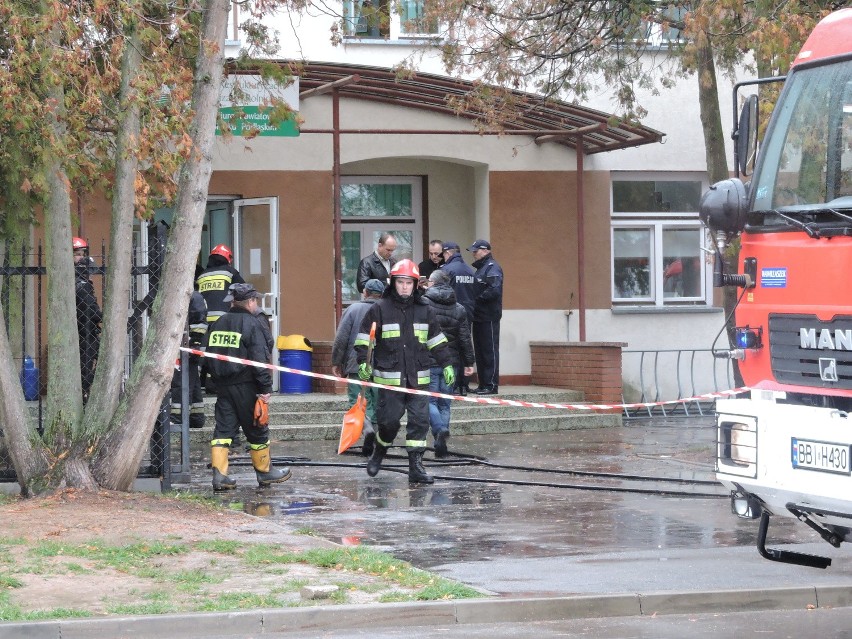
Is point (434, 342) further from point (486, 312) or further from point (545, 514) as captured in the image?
point (486, 312)

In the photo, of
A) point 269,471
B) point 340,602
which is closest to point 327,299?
point 269,471

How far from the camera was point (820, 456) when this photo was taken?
21.4 feet

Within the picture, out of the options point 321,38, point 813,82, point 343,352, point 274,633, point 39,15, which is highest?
point 321,38

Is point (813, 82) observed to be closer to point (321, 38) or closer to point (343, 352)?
point (343, 352)

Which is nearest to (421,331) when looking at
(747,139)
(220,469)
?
(220,469)

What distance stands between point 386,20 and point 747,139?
602 cm

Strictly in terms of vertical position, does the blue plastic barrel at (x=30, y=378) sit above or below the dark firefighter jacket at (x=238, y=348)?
below

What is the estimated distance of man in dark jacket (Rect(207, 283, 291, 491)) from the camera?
1203 centimetres

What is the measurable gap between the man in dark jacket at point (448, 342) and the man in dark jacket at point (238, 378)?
235 cm

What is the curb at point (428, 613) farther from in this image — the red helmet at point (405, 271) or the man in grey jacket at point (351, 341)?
the man in grey jacket at point (351, 341)

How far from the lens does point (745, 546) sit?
30.5 feet

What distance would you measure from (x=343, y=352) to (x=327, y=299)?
5.20 m

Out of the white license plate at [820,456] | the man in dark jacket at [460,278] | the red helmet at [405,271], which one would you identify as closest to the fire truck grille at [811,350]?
the white license plate at [820,456]

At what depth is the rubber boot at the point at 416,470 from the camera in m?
12.4
